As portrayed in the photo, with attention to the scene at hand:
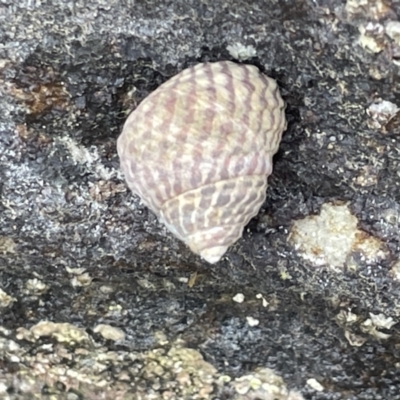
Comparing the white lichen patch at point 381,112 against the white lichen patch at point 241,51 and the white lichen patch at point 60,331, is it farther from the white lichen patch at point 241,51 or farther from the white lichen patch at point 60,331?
the white lichen patch at point 60,331

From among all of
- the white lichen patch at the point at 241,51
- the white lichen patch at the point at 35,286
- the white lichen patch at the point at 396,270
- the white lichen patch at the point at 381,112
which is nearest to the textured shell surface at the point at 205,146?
the white lichen patch at the point at 241,51

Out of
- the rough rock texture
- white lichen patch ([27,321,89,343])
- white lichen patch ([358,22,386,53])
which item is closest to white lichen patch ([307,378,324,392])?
the rough rock texture

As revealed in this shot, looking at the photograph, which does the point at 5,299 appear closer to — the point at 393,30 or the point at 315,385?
the point at 315,385

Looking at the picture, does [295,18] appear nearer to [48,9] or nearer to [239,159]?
[239,159]

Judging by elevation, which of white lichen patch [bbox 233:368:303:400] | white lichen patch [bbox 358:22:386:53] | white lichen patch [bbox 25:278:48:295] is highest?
white lichen patch [bbox 358:22:386:53]

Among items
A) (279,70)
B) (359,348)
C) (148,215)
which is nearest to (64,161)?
(148,215)

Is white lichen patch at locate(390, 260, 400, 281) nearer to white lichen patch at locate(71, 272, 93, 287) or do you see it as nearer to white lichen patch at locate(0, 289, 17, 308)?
white lichen patch at locate(71, 272, 93, 287)
